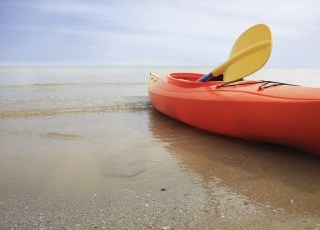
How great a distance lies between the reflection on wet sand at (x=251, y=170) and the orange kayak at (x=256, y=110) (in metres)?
0.17

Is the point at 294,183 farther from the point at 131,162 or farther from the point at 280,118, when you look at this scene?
the point at 131,162

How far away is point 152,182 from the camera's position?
9.69 feet

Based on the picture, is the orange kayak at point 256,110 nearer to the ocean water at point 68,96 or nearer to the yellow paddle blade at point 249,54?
the yellow paddle blade at point 249,54

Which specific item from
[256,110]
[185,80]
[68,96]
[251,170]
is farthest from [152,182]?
[68,96]

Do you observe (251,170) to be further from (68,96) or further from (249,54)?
(68,96)

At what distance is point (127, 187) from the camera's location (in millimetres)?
2822

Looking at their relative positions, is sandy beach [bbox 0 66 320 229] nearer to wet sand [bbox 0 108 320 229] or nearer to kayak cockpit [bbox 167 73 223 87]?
wet sand [bbox 0 108 320 229]

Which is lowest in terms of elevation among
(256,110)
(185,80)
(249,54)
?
(256,110)

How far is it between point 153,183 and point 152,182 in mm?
24

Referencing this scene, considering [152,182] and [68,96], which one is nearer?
[152,182]

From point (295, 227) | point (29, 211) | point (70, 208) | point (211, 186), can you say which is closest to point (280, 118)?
point (211, 186)

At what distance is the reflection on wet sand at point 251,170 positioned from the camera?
2588mm

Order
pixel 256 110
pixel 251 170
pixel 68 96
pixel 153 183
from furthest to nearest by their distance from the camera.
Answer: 1. pixel 68 96
2. pixel 256 110
3. pixel 251 170
4. pixel 153 183

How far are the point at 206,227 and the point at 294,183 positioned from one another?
1.19 meters
